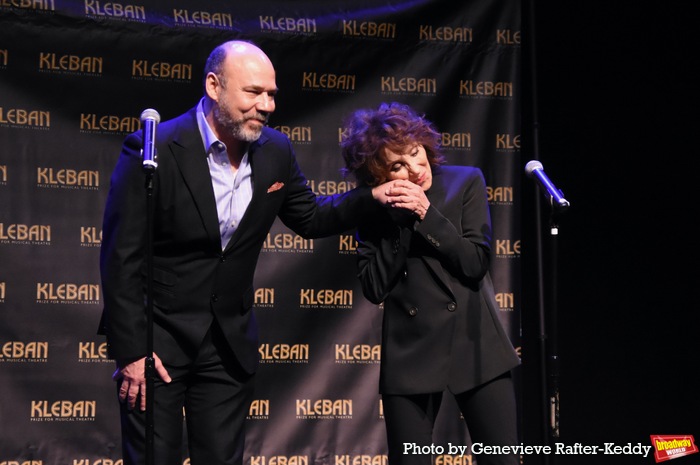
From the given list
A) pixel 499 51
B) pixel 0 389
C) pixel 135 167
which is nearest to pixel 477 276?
pixel 135 167

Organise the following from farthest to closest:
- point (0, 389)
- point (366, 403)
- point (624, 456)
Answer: point (624, 456)
point (366, 403)
point (0, 389)

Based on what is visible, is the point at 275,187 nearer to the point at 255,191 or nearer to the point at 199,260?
the point at 255,191

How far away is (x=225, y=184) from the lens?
2961 mm

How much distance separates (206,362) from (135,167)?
0.72 m

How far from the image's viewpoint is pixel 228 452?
9.57 ft

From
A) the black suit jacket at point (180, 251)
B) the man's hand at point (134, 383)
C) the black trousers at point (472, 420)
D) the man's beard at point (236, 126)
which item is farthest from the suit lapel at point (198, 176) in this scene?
the black trousers at point (472, 420)

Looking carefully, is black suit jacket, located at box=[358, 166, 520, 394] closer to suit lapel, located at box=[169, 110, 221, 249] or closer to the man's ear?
suit lapel, located at box=[169, 110, 221, 249]

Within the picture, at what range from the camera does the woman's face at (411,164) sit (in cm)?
291

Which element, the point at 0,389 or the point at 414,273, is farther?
the point at 0,389

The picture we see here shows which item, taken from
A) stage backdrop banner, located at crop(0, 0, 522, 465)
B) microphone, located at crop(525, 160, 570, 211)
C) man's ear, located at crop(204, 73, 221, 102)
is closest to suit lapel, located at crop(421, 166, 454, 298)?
microphone, located at crop(525, 160, 570, 211)

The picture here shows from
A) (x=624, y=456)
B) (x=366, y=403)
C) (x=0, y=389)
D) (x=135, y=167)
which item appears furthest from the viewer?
(x=624, y=456)

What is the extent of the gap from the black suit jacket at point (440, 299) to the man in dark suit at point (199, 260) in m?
0.24

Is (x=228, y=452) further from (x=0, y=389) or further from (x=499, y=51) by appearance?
(x=499, y=51)

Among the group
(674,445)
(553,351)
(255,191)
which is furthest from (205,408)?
(674,445)
